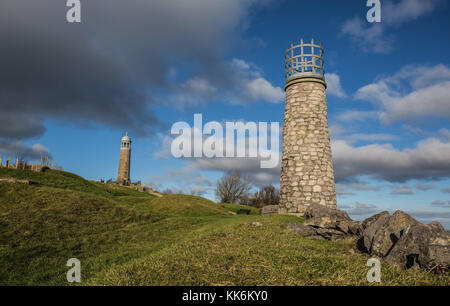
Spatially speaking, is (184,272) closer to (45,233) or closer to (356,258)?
(356,258)

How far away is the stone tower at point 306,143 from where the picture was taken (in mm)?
19953

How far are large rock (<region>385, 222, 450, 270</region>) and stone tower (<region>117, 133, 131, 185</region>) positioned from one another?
7445cm

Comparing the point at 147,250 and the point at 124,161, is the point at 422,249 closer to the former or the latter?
the point at 147,250

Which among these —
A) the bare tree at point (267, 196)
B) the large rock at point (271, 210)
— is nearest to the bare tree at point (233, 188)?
the bare tree at point (267, 196)

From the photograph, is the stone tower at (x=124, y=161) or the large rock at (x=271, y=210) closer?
the large rock at (x=271, y=210)

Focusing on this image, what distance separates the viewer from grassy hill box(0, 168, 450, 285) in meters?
5.71

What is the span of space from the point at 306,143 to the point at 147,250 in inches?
533

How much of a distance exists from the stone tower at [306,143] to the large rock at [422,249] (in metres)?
12.8

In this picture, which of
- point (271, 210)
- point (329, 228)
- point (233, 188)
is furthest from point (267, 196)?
point (329, 228)

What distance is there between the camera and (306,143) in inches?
805

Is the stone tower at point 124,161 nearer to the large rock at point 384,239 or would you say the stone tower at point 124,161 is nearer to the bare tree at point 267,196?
the bare tree at point 267,196
